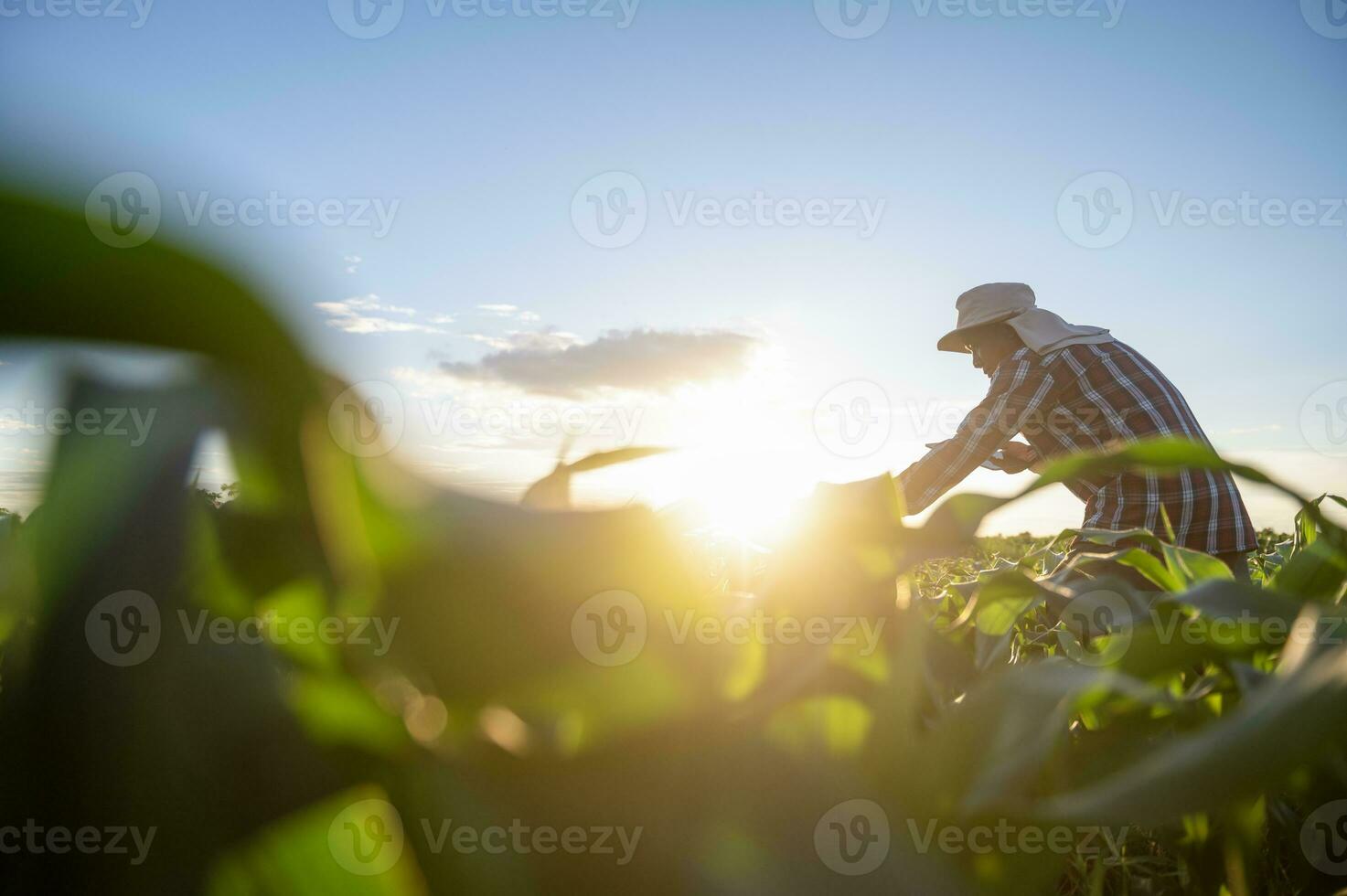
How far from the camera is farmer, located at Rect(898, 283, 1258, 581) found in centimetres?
412

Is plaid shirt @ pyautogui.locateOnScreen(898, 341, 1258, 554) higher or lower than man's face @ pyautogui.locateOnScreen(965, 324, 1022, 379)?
lower

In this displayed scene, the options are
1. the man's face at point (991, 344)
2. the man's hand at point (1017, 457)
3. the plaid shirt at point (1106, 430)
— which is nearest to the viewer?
the plaid shirt at point (1106, 430)

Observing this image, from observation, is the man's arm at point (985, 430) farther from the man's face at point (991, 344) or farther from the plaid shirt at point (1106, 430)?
the man's face at point (991, 344)

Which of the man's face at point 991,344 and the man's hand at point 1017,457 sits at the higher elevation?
the man's face at point 991,344

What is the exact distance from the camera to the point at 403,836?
1.29ft

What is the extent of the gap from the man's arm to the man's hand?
0.31ft

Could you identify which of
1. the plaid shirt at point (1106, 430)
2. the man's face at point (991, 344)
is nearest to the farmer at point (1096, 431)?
the plaid shirt at point (1106, 430)

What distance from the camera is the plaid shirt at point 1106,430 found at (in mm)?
4121

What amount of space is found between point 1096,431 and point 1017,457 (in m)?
0.54

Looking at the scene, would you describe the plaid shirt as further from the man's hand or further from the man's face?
the man's face

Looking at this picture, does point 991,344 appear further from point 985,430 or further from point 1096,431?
point 985,430

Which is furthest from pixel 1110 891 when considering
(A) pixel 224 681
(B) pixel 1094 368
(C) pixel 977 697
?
(B) pixel 1094 368

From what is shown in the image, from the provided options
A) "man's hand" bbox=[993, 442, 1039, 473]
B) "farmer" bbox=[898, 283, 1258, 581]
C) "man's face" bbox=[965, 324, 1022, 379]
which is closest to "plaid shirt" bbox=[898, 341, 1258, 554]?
"farmer" bbox=[898, 283, 1258, 581]

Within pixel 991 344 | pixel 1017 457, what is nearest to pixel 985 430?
pixel 1017 457
